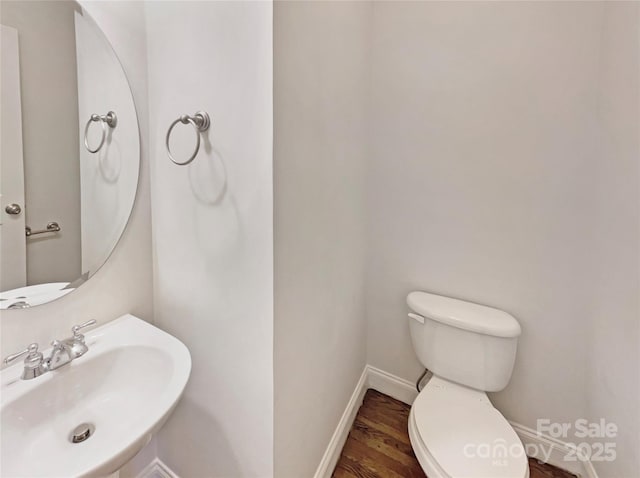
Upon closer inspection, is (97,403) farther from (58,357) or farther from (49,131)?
(49,131)

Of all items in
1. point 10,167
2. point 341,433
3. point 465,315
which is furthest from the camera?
point 341,433

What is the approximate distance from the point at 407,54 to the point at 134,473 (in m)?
2.24

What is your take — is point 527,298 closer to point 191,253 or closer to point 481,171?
point 481,171

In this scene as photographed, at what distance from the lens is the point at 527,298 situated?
4.54ft

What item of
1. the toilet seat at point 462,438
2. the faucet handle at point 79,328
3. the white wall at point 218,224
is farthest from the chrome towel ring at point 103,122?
the toilet seat at point 462,438

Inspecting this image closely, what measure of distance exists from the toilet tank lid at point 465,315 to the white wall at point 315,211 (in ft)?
1.20

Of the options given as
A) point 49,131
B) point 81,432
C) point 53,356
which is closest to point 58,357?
point 53,356

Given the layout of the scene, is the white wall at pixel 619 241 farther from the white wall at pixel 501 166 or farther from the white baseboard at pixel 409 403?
the white baseboard at pixel 409 403

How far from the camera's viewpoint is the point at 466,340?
4.45 feet

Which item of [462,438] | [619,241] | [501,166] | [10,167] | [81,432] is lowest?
[462,438]

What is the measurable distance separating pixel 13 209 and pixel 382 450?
1.76m

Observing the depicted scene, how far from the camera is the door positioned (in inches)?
30.3

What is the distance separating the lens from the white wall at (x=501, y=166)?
123cm

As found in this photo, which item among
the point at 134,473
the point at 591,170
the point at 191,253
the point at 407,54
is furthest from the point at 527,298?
the point at 134,473
